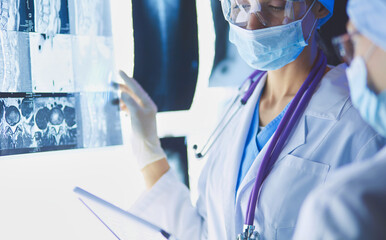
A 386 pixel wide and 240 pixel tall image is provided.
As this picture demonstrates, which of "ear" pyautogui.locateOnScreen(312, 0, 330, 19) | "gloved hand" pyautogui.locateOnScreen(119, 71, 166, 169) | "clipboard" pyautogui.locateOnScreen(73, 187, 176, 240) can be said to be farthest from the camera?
"gloved hand" pyautogui.locateOnScreen(119, 71, 166, 169)

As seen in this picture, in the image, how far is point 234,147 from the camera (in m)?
1.13

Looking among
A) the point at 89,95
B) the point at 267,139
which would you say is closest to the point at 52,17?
the point at 89,95

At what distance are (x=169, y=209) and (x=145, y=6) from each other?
0.63 metres

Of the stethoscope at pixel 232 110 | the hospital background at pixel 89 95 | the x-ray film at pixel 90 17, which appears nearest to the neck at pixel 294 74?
the stethoscope at pixel 232 110

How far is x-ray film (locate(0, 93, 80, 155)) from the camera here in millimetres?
938

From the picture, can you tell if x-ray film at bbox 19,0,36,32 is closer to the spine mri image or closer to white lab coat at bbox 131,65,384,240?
the spine mri image

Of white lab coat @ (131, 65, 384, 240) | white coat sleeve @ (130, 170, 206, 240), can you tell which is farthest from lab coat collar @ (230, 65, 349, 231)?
white coat sleeve @ (130, 170, 206, 240)

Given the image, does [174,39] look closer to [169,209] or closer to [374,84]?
[169,209]

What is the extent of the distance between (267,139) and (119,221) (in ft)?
1.48

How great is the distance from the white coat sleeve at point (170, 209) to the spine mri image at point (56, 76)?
0.19 metres

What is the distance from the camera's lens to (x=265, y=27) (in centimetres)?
100

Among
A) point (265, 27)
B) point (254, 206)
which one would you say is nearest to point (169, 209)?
point (254, 206)

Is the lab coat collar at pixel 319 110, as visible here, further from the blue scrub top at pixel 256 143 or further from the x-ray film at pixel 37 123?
the x-ray film at pixel 37 123

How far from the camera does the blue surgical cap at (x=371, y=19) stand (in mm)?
516
